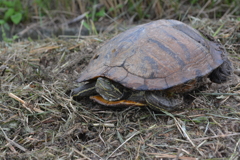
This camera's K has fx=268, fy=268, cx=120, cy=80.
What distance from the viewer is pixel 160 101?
262 cm

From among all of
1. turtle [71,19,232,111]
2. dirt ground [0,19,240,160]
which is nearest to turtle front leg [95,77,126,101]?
turtle [71,19,232,111]

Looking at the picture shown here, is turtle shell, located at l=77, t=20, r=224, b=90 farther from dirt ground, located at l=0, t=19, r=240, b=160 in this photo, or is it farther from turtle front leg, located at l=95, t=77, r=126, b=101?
dirt ground, located at l=0, t=19, r=240, b=160

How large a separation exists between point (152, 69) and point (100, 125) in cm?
75

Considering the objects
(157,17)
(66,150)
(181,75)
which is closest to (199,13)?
(157,17)

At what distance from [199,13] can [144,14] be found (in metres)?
1.21

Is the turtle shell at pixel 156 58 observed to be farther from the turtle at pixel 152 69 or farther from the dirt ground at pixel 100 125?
the dirt ground at pixel 100 125

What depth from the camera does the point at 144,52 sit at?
106 inches

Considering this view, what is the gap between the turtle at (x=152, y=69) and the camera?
259 centimetres

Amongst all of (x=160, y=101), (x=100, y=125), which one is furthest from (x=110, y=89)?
(x=160, y=101)

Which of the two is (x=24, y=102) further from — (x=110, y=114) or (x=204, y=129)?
(x=204, y=129)

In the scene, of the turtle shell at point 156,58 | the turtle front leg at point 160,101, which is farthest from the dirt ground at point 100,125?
the turtle shell at point 156,58

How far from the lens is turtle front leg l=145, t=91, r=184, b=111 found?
263 centimetres

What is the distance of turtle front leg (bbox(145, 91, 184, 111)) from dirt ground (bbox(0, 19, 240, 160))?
9cm

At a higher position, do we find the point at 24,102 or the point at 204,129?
the point at 204,129
